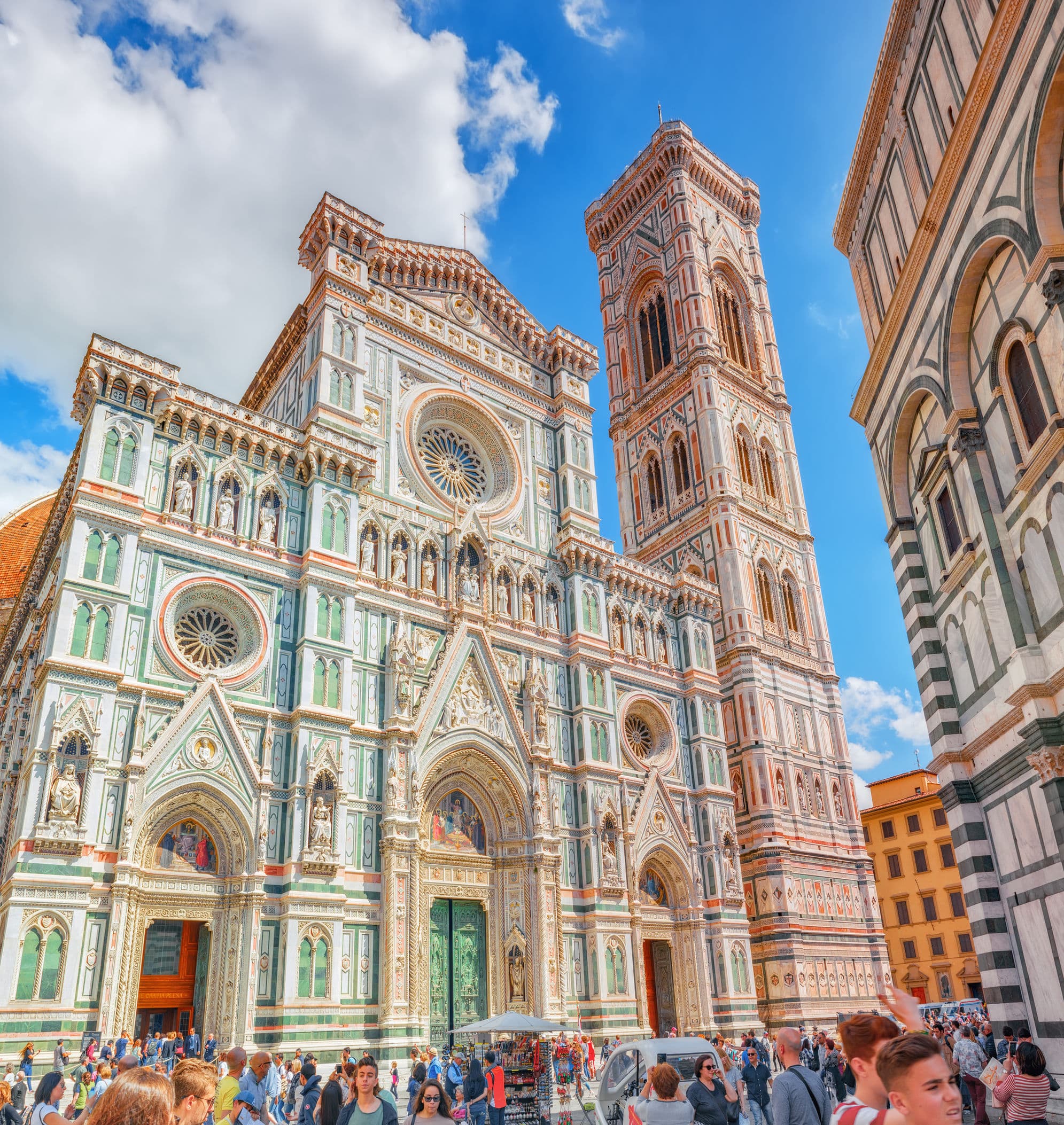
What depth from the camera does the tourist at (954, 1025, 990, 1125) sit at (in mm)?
11586

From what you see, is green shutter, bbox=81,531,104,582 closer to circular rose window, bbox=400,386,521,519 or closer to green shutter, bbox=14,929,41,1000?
green shutter, bbox=14,929,41,1000

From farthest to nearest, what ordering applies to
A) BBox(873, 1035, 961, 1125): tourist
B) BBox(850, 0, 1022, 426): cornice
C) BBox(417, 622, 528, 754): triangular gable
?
BBox(417, 622, 528, 754): triangular gable, BBox(850, 0, 1022, 426): cornice, BBox(873, 1035, 961, 1125): tourist

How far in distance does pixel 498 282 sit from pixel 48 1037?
26495 mm

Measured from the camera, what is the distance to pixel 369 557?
84.6 feet

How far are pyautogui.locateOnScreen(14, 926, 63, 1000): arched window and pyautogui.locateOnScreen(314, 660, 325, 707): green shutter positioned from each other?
7.35 metres

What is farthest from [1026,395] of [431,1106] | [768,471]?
[768,471]

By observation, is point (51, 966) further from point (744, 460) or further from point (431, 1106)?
point (744, 460)

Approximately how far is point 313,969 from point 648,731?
14.9m

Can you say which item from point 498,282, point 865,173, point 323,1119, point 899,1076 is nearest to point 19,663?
point 498,282

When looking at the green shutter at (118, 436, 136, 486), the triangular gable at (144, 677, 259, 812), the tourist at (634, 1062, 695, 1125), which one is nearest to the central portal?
the triangular gable at (144, 677, 259, 812)

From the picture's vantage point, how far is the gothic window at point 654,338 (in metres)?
45.6

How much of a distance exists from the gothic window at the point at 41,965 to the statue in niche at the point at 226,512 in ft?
31.9

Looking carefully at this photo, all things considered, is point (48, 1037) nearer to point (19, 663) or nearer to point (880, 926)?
point (19, 663)

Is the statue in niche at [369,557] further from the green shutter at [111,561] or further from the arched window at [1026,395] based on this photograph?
the arched window at [1026,395]
